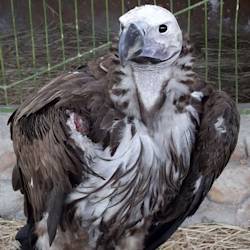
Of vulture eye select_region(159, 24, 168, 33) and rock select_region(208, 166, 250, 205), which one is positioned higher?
vulture eye select_region(159, 24, 168, 33)

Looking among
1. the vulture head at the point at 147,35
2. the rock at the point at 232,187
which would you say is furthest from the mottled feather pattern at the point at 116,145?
the rock at the point at 232,187

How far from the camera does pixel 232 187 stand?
4391mm

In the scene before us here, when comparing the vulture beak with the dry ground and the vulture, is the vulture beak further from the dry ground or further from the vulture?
the dry ground

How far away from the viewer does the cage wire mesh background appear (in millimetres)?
5922

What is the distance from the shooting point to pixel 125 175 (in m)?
3.18

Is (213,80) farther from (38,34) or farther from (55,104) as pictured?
(55,104)

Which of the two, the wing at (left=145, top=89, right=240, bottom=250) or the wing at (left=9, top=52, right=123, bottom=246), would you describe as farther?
the wing at (left=145, top=89, right=240, bottom=250)

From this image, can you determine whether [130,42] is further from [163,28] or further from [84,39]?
[84,39]

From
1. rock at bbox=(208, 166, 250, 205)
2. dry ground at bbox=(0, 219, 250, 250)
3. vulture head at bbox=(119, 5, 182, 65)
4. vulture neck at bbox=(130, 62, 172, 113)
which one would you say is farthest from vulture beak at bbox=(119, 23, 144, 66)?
rock at bbox=(208, 166, 250, 205)

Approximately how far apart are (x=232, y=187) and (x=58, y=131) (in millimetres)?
1680

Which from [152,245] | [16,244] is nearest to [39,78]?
[16,244]

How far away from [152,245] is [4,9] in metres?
3.87

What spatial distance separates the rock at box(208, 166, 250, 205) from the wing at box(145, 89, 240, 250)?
0.96 m

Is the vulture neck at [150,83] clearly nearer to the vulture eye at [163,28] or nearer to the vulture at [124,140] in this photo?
the vulture at [124,140]
